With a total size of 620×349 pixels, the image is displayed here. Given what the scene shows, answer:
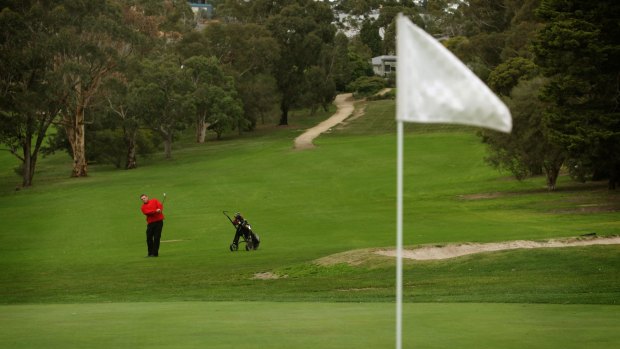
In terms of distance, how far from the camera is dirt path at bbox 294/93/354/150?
281ft

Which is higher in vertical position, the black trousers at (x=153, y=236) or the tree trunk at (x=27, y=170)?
the black trousers at (x=153, y=236)

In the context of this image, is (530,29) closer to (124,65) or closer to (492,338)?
(124,65)

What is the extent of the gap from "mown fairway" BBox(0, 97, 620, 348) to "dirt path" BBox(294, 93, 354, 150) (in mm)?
7461

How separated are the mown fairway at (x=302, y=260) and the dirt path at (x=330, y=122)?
7.46 m

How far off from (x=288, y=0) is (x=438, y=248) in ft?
256

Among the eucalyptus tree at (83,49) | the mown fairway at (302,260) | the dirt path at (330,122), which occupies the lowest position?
the dirt path at (330,122)

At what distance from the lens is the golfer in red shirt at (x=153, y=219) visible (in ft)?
91.5

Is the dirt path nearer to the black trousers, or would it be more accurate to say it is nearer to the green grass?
the black trousers

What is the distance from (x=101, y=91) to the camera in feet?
243

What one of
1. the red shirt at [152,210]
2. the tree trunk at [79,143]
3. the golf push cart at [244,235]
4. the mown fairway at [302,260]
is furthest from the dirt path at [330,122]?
the red shirt at [152,210]

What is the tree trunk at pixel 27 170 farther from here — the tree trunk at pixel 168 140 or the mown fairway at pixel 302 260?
the tree trunk at pixel 168 140

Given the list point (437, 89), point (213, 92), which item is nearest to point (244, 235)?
point (437, 89)

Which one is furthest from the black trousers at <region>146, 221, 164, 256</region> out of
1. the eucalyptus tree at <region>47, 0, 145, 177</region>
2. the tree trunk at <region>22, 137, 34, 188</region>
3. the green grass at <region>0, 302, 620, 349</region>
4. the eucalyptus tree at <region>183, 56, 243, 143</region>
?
the eucalyptus tree at <region>183, 56, 243, 143</region>

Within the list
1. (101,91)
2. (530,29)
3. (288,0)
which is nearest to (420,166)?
(530,29)
